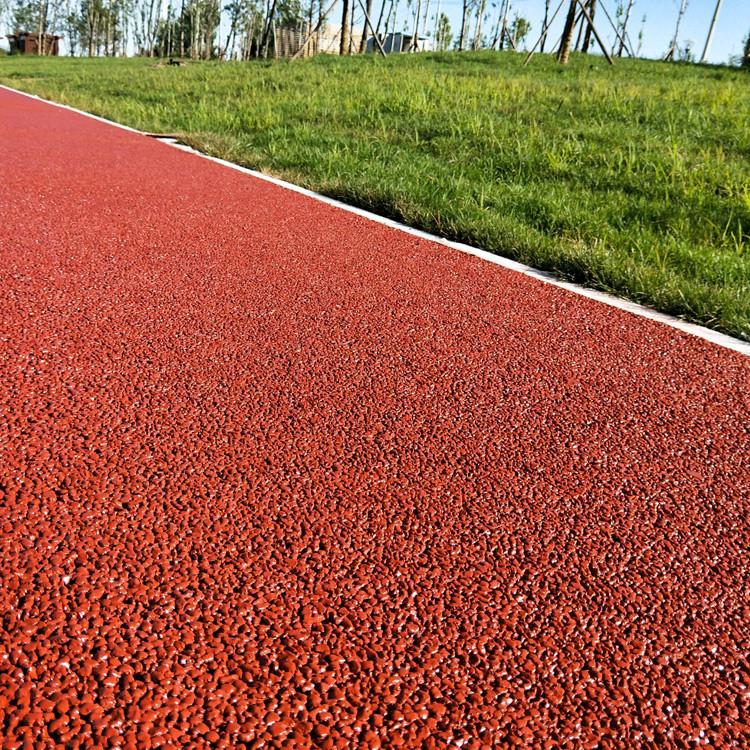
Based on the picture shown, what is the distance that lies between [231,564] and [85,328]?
1.74 meters

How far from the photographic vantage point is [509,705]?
1.45 metres

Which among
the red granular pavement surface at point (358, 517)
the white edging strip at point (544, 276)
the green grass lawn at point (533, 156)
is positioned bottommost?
the red granular pavement surface at point (358, 517)

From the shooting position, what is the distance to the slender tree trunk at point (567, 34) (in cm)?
1697

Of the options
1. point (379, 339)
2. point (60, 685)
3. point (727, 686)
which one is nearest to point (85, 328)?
point (379, 339)

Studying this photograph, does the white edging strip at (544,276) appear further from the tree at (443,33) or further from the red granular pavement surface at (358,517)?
the tree at (443,33)

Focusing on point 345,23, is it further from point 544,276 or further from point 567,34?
point 544,276

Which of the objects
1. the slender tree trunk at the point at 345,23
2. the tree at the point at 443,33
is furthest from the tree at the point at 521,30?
the slender tree trunk at the point at 345,23

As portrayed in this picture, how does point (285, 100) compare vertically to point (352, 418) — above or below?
above

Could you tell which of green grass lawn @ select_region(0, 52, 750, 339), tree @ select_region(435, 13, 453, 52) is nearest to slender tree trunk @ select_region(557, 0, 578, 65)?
green grass lawn @ select_region(0, 52, 750, 339)

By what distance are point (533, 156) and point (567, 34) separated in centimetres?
1189

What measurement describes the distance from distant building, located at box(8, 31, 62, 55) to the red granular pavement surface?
57.9 m

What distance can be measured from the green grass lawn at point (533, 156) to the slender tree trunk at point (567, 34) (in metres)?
2.45

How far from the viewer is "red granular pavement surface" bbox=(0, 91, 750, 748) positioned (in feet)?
4.69

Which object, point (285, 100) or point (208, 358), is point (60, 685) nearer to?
point (208, 358)
